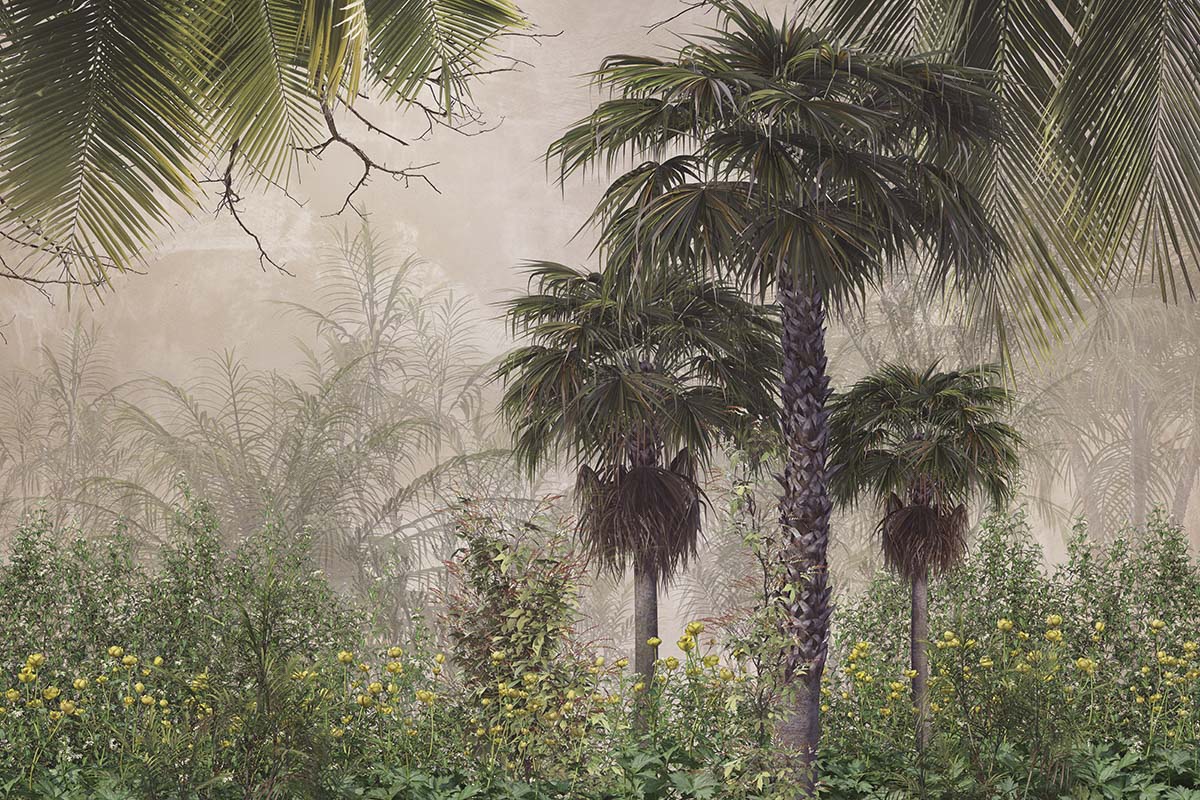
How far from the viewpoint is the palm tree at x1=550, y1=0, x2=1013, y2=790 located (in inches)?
167

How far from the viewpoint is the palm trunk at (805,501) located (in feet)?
14.5

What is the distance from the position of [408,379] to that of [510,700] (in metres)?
15.9

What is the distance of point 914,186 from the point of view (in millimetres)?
4699

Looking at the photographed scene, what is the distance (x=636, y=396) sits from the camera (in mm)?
6031

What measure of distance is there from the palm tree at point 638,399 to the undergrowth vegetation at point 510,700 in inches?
53.7

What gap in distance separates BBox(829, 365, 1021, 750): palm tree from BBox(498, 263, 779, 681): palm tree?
71 cm

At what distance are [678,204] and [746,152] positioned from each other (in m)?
0.44

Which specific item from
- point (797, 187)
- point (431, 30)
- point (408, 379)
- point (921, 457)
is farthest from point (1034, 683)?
point (408, 379)

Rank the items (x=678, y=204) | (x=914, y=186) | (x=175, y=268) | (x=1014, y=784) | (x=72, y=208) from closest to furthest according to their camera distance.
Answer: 1. (x=72, y=208)
2. (x=1014, y=784)
3. (x=678, y=204)
4. (x=914, y=186)
5. (x=175, y=268)

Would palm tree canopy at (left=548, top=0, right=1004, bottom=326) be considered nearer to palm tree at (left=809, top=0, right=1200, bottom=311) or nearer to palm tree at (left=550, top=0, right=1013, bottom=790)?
palm tree at (left=550, top=0, right=1013, bottom=790)

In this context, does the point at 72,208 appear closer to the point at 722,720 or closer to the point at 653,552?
the point at 722,720

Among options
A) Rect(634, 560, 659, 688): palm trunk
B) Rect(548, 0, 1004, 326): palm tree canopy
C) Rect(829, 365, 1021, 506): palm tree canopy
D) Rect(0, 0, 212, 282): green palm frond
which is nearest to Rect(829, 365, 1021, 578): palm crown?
Rect(829, 365, 1021, 506): palm tree canopy

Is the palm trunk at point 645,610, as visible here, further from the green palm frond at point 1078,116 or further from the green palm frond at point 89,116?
the green palm frond at point 89,116

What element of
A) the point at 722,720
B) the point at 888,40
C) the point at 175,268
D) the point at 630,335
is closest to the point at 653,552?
the point at 630,335
